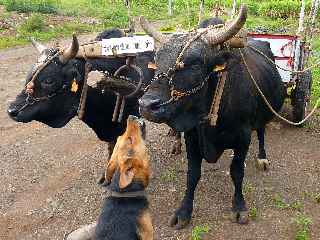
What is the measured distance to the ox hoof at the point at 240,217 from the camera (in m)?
5.82

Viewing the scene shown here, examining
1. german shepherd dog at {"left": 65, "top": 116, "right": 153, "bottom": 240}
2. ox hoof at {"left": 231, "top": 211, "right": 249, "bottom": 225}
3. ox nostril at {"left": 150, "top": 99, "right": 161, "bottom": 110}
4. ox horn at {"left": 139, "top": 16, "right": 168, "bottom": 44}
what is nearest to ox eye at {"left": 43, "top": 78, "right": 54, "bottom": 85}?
ox horn at {"left": 139, "top": 16, "right": 168, "bottom": 44}

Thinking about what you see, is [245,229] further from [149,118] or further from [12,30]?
[12,30]

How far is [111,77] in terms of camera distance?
5.78 meters

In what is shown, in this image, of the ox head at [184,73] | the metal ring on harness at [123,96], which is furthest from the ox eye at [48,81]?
the ox head at [184,73]

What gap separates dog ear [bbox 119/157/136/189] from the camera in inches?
146

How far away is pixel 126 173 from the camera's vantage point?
3.75 metres

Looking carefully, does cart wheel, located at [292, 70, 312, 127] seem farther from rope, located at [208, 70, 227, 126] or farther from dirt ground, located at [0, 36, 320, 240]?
rope, located at [208, 70, 227, 126]

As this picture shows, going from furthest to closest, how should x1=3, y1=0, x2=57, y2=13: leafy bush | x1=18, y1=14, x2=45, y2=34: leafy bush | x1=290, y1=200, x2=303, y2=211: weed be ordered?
x1=3, y1=0, x2=57, y2=13: leafy bush
x1=18, y1=14, x2=45, y2=34: leafy bush
x1=290, y1=200, x2=303, y2=211: weed

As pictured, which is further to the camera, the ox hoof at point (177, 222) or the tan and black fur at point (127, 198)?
the ox hoof at point (177, 222)

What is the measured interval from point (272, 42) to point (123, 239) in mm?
5197

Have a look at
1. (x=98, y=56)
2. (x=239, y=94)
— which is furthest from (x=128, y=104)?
(x=239, y=94)

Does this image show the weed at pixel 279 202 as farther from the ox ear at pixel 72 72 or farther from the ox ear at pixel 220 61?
the ox ear at pixel 72 72

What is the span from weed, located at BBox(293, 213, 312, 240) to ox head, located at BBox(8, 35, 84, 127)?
3.08 metres

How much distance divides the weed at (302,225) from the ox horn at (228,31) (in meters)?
2.40
